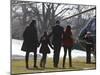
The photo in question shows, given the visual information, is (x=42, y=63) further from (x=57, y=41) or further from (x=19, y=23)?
(x=19, y=23)

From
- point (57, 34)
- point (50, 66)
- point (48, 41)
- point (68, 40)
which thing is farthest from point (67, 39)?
point (50, 66)

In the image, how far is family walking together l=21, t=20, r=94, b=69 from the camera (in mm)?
2430

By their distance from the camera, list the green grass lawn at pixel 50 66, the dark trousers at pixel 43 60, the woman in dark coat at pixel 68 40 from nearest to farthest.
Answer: the green grass lawn at pixel 50 66, the dark trousers at pixel 43 60, the woman in dark coat at pixel 68 40

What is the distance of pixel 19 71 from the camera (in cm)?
238

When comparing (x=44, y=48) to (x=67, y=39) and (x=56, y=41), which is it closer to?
(x=56, y=41)

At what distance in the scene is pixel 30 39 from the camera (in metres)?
2.44

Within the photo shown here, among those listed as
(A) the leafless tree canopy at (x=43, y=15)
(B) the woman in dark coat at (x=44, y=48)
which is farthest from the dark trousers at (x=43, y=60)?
(A) the leafless tree canopy at (x=43, y=15)

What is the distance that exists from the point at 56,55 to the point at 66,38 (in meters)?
0.24

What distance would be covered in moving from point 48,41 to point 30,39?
0.22 m

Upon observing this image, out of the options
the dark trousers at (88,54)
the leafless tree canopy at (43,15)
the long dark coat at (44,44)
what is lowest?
Result: the dark trousers at (88,54)

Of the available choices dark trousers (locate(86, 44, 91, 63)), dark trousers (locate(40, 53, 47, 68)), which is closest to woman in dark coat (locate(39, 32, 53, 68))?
dark trousers (locate(40, 53, 47, 68))

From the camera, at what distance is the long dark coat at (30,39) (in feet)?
7.93

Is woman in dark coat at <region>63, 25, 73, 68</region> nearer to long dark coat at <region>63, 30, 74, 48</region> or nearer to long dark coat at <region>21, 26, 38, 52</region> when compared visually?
long dark coat at <region>63, 30, 74, 48</region>

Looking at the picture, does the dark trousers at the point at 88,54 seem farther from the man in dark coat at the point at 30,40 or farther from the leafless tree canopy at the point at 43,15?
the man in dark coat at the point at 30,40
